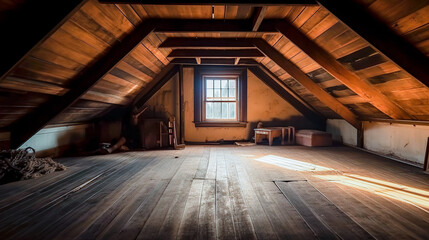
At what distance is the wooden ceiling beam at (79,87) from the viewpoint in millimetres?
3268

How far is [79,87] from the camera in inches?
136

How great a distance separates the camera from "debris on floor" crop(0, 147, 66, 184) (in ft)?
9.20

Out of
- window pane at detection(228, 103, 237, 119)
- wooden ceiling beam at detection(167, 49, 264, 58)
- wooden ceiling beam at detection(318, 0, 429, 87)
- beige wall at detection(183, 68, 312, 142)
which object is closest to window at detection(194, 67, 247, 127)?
window pane at detection(228, 103, 237, 119)

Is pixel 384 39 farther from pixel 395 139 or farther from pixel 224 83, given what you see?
pixel 224 83

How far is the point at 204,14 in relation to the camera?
10.3 feet

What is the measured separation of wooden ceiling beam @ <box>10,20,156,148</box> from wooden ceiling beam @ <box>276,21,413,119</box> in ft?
6.72

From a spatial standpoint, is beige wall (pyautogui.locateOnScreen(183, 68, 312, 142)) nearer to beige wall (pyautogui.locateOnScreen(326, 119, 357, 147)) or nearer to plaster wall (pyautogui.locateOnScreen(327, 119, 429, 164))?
beige wall (pyautogui.locateOnScreen(326, 119, 357, 147))

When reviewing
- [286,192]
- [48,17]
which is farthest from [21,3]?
[286,192]

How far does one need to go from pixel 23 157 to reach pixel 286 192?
11.7 ft

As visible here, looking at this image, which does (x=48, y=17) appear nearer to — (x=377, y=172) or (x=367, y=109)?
(x=377, y=172)

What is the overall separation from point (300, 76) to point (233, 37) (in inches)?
60.6

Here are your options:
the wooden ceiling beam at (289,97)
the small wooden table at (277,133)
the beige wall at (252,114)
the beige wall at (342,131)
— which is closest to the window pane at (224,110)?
the beige wall at (252,114)

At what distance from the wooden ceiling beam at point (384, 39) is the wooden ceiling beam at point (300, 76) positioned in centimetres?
172

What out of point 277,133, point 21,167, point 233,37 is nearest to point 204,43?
point 233,37
